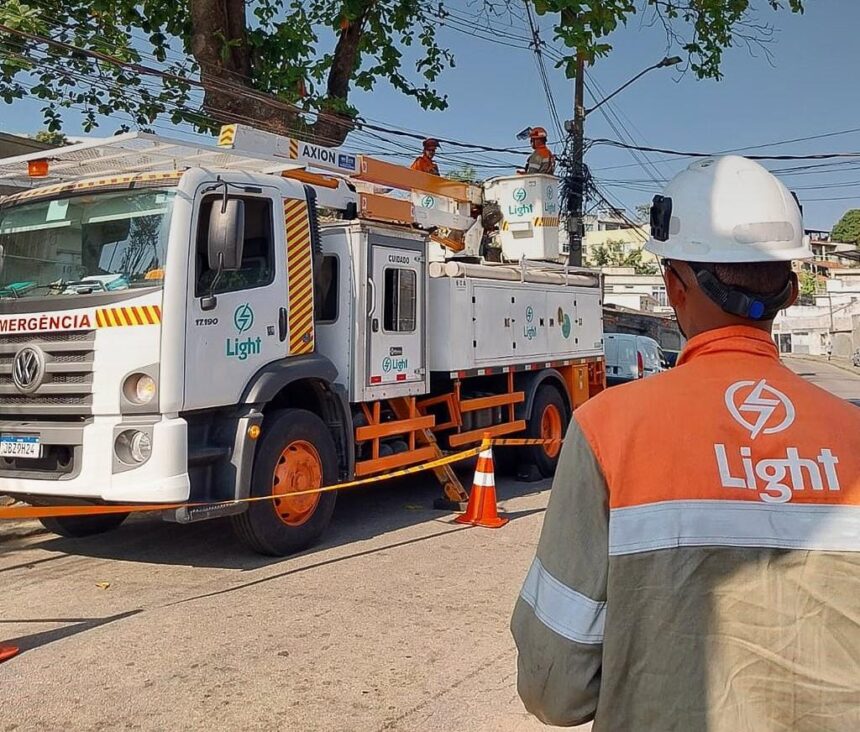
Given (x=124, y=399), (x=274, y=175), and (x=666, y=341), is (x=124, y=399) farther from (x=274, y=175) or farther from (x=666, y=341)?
(x=666, y=341)

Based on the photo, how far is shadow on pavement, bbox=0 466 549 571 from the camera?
6680 mm

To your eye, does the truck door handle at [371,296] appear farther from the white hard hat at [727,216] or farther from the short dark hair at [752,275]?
the short dark hair at [752,275]

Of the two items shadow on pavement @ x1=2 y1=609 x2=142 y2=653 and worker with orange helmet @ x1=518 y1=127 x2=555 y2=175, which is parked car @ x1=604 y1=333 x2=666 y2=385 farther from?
shadow on pavement @ x1=2 y1=609 x2=142 y2=653

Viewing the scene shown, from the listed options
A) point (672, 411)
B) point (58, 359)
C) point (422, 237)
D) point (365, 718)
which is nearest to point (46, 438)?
point (58, 359)

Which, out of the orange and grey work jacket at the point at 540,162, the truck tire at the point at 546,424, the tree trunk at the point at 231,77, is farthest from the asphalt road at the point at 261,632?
the tree trunk at the point at 231,77

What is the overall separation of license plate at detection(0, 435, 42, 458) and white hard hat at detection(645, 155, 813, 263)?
17.8ft

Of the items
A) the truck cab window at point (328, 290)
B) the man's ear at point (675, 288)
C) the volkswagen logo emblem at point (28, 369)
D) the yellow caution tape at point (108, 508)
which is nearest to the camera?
the man's ear at point (675, 288)

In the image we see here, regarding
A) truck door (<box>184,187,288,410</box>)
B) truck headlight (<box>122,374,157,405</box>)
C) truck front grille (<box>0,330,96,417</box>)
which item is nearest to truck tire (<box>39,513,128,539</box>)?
truck front grille (<box>0,330,96,417</box>)

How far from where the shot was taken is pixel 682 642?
4.24ft

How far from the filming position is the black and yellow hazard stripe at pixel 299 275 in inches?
271

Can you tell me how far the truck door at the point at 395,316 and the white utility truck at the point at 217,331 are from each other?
0.02 m

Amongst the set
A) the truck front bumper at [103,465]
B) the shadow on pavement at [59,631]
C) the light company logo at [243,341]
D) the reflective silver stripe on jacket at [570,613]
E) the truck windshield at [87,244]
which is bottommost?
the shadow on pavement at [59,631]

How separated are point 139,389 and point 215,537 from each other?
2085 millimetres

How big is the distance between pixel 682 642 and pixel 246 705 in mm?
3133
